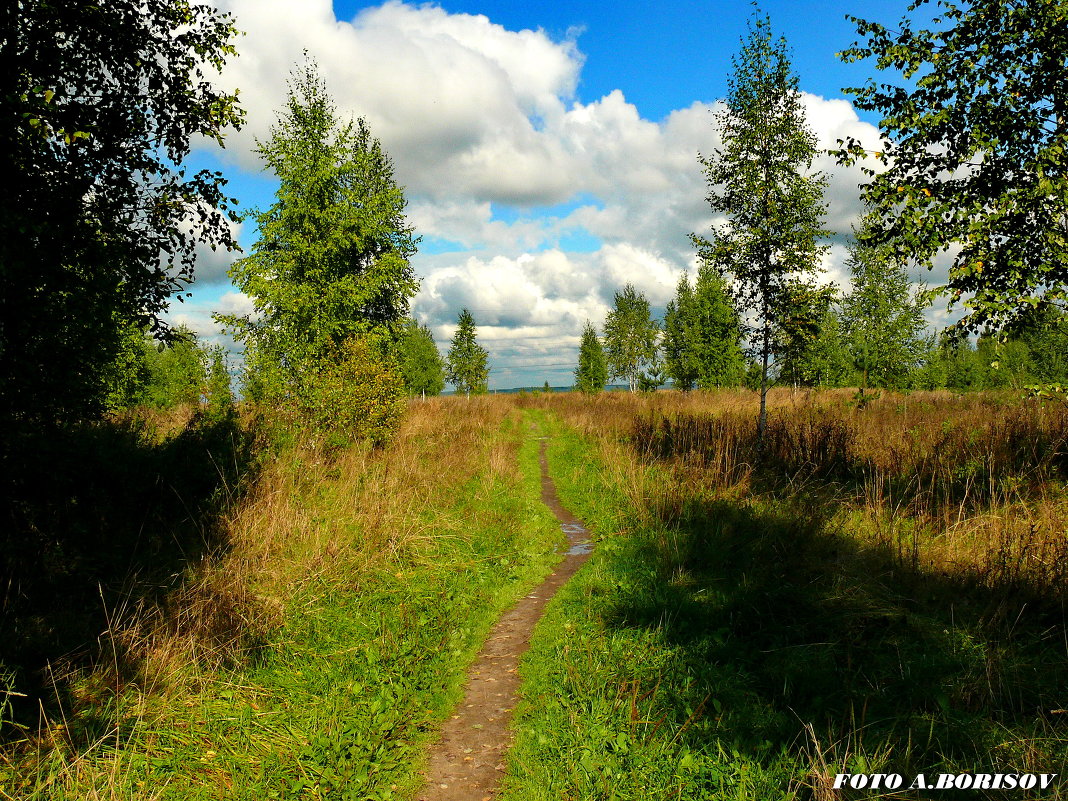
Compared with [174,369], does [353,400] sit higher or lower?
lower

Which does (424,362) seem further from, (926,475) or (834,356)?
(926,475)

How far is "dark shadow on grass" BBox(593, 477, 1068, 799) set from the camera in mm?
3145

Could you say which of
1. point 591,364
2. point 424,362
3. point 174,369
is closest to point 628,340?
point 591,364

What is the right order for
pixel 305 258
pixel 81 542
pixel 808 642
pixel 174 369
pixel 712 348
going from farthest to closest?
pixel 174 369 < pixel 712 348 < pixel 305 258 < pixel 81 542 < pixel 808 642

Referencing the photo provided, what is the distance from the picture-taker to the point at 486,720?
416 cm

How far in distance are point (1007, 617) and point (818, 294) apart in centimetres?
920

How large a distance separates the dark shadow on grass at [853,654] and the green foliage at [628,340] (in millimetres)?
49705

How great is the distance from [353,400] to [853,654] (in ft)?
36.7

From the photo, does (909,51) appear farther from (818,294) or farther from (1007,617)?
(1007,617)

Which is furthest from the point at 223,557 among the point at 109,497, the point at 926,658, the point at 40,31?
the point at 926,658

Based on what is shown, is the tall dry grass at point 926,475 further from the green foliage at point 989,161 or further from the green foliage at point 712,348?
the green foliage at point 712,348

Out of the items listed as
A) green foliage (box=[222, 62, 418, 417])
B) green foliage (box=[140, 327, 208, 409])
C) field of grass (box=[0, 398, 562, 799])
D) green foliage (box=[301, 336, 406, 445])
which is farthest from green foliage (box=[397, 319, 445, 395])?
field of grass (box=[0, 398, 562, 799])

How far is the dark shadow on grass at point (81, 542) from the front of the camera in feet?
13.6

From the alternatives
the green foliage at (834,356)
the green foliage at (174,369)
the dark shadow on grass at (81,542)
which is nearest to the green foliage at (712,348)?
the green foliage at (834,356)
